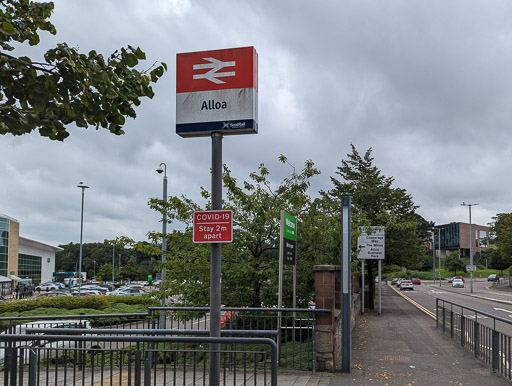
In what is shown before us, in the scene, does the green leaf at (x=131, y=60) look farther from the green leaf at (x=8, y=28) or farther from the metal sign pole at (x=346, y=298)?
the metal sign pole at (x=346, y=298)

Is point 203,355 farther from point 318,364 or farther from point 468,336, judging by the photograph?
point 468,336

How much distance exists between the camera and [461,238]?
421 feet

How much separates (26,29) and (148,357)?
369 centimetres

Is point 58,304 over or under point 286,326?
under

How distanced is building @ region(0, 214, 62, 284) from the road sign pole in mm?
66786

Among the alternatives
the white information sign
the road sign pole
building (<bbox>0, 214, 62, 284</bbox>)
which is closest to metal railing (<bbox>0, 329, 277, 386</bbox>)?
the road sign pole

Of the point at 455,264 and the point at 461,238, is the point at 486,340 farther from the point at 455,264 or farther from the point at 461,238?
the point at 461,238

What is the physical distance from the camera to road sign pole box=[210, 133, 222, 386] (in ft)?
16.3

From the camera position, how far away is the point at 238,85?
16.8 ft

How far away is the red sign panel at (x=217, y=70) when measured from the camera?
5.11 m

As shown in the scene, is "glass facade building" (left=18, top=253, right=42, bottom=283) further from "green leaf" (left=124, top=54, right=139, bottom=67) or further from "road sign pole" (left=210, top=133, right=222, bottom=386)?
"road sign pole" (left=210, top=133, right=222, bottom=386)

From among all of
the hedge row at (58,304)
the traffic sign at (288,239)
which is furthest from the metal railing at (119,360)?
the hedge row at (58,304)

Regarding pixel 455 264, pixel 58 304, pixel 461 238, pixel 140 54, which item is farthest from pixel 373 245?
pixel 461 238

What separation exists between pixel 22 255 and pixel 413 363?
86.3 m
